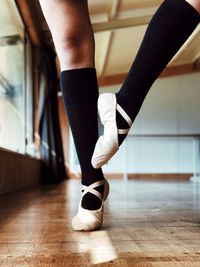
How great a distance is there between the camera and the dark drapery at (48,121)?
5195 millimetres

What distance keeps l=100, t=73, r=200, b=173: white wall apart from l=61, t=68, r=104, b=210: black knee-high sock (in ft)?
23.7

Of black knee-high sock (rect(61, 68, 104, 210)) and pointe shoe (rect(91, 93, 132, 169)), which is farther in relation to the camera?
black knee-high sock (rect(61, 68, 104, 210))

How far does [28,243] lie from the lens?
29.9 inches

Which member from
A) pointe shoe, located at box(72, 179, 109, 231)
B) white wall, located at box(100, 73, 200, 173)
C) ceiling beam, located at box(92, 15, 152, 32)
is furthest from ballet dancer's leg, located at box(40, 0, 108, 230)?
white wall, located at box(100, 73, 200, 173)

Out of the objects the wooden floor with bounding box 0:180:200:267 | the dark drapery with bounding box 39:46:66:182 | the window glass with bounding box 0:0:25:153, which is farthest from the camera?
the dark drapery with bounding box 39:46:66:182

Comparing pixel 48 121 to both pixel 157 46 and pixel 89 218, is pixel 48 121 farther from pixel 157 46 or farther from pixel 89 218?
pixel 157 46

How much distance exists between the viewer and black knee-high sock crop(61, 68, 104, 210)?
0.99 m

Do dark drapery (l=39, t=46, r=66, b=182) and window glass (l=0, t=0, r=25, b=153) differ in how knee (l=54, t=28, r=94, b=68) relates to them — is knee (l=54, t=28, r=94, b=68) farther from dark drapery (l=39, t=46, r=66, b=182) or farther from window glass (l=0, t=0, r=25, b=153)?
dark drapery (l=39, t=46, r=66, b=182)

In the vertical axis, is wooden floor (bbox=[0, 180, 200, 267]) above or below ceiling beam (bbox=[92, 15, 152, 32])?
A: below

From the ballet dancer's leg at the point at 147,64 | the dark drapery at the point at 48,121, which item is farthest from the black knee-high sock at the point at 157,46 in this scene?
the dark drapery at the point at 48,121

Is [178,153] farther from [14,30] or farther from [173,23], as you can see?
[173,23]

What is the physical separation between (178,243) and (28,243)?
27 cm

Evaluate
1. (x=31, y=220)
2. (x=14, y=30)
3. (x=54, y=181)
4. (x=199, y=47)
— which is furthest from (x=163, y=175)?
(x=31, y=220)

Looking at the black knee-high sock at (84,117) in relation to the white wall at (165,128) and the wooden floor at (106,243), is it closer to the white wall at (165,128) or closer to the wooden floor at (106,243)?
the wooden floor at (106,243)
